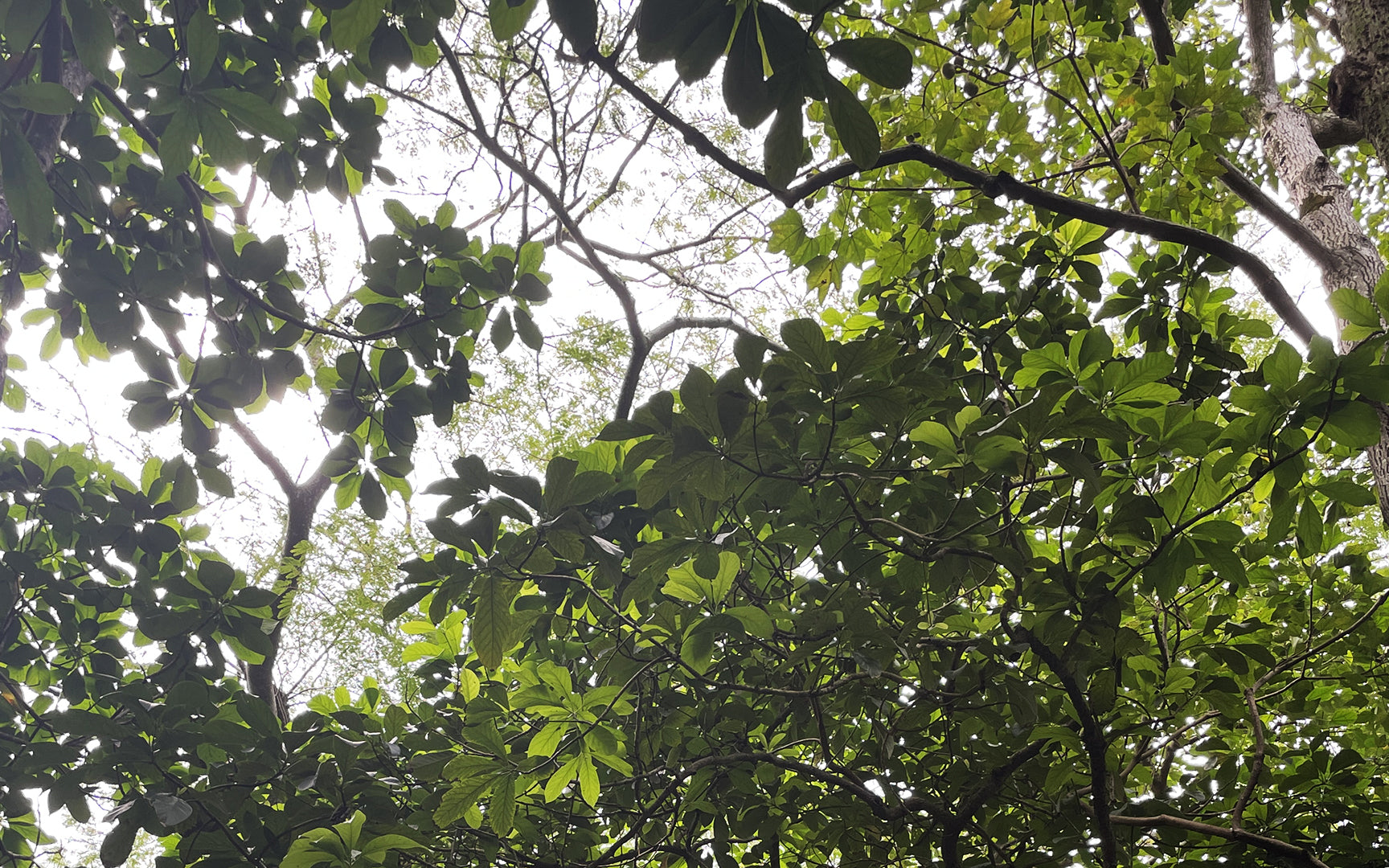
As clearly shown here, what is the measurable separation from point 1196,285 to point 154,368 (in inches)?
97.0

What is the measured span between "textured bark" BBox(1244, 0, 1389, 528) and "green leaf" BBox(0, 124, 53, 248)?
8.15 ft

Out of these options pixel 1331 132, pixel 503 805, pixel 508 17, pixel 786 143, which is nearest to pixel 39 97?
pixel 508 17

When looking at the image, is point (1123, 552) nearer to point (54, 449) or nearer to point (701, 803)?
point (701, 803)

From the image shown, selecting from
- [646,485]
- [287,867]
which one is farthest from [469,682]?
[646,485]

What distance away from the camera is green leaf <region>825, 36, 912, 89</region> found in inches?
30.8

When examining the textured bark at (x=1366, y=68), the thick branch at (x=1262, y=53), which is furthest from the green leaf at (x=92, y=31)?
the thick branch at (x=1262, y=53)

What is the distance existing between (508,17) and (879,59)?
23.7 inches

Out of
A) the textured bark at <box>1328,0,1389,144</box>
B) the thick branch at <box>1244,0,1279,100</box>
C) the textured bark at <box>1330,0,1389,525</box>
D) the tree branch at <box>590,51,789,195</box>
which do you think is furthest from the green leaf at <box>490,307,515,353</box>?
the thick branch at <box>1244,0,1279,100</box>

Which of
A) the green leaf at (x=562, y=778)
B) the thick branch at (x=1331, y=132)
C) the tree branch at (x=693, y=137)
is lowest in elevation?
the green leaf at (x=562, y=778)

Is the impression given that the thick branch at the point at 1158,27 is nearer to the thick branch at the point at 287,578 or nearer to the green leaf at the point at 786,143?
the green leaf at the point at 786,143

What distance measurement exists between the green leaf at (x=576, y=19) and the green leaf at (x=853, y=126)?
0.31 meters

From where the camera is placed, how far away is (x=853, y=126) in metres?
0.80

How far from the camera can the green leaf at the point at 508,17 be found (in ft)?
3.58

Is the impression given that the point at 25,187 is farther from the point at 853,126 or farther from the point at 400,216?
the point at 853,126
